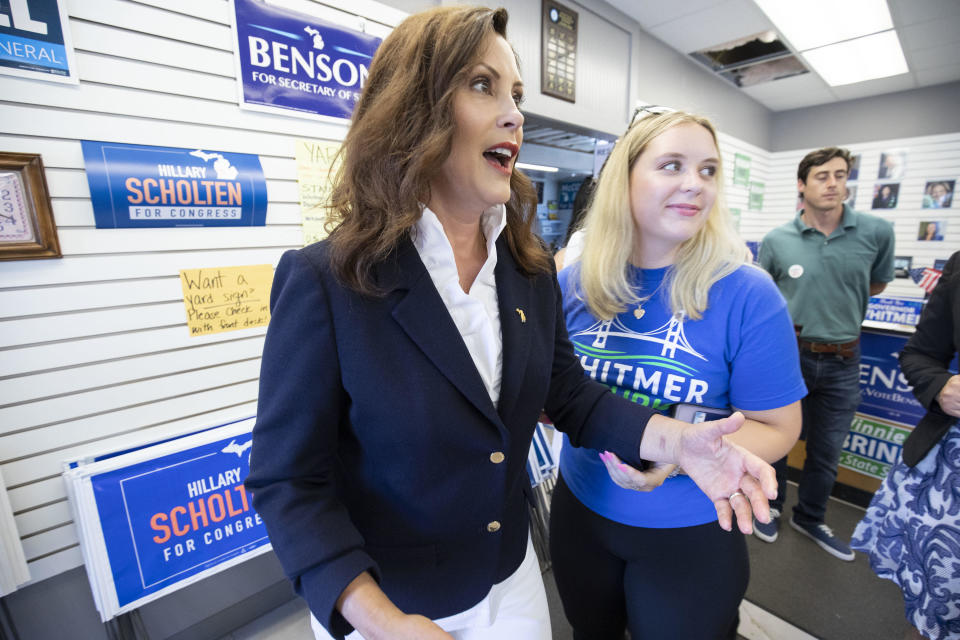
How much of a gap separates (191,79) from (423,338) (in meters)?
1.82

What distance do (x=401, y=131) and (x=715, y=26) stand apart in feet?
15.5

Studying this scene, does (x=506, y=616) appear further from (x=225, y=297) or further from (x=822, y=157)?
(x=822, y=157)

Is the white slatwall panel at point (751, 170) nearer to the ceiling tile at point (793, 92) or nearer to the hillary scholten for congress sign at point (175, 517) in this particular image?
the ceiling tile at point (793, 92)

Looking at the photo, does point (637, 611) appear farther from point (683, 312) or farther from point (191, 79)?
point (191, 79)

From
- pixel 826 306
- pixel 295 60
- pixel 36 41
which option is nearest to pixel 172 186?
pixel 36 41

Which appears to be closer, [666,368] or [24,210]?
[666,368]

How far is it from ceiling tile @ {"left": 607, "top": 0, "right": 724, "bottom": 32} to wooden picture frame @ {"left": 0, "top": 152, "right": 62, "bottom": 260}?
3.99 meters

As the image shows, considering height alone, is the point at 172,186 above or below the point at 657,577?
above

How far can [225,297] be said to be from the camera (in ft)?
6.75

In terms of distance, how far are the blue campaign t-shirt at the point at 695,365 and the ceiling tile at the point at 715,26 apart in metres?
3.86

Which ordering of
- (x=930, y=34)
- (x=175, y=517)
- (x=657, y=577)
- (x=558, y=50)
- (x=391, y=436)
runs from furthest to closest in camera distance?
(x=930, y=34), (x=558, y=50), (x=175, y=517), (x=657, y=577), (x=391, y=436)

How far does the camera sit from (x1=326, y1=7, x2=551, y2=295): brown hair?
0.81 meters

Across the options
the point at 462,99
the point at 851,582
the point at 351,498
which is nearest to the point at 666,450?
the point at 351,498

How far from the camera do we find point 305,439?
29.5 inches
